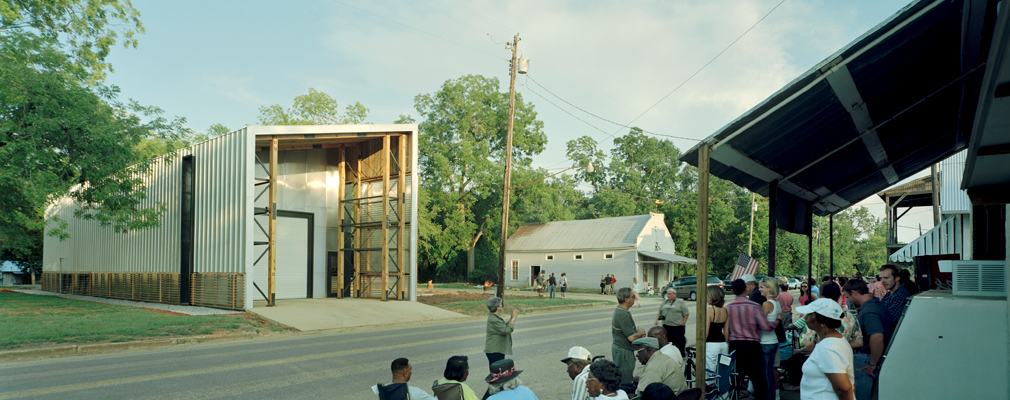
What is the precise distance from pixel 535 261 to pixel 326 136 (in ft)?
85.7

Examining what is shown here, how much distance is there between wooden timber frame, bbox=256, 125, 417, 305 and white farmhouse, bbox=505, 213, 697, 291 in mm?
19922

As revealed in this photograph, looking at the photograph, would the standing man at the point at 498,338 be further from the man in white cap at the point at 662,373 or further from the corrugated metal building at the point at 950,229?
the corrugated metal building at the point at 950,229

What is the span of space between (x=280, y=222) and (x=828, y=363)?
25867mm

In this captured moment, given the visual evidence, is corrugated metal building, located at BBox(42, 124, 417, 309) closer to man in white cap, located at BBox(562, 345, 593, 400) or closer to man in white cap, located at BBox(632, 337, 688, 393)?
man in white cap, located at BBox(562, 345, 593, 400)

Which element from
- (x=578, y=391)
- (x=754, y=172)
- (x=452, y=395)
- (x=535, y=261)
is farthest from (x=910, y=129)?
(x=535, y=261)

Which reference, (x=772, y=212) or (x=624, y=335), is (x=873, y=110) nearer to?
(x=772, y=212)

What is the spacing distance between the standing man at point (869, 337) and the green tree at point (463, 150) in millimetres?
38483

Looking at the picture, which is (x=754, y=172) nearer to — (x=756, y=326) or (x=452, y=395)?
(x=756, y=326)

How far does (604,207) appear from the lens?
213 ft

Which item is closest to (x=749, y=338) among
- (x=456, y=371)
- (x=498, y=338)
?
(x=498, y=338)

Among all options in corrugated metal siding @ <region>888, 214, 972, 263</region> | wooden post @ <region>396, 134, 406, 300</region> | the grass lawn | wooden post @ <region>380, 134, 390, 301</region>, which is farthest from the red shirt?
wooden post @ <region>396, 134, 406, 300</region>

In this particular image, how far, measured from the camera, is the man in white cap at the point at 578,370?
Result: 517 cm

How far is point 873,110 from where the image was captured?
792cm

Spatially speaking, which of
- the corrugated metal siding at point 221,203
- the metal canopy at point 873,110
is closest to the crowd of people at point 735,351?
the metal canopy at point 873,110
